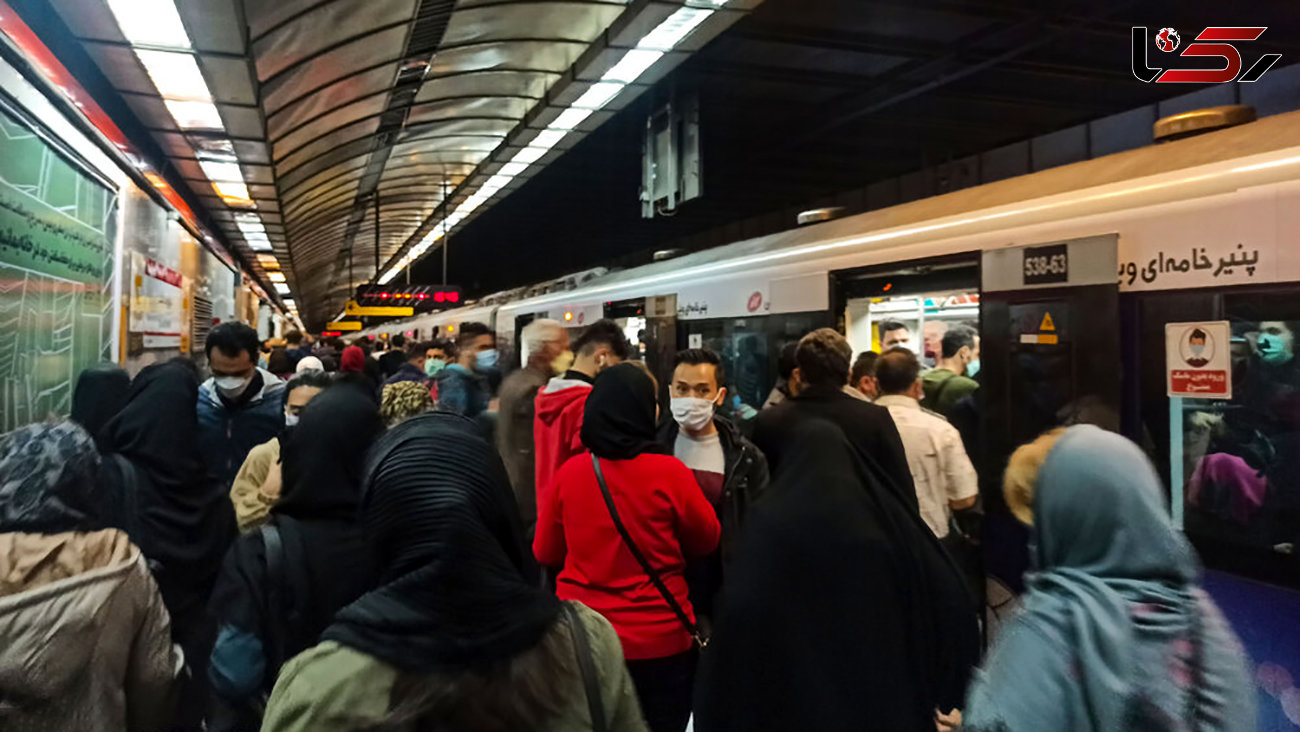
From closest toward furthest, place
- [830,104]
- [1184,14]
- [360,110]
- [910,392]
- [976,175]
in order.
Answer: [910,392], [1184,14], [360,110], [830,104], [976,175]


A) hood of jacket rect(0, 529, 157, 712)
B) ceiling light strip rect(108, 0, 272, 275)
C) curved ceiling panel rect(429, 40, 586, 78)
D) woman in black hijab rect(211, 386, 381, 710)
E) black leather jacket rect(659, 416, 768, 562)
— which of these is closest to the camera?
hood of jacket rect(0, 529, 157, 712)

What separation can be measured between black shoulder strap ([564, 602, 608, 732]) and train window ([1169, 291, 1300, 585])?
2571mm

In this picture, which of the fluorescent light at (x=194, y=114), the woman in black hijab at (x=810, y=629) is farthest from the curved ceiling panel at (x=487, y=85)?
the woman in black hijab at (x=810, y=629)

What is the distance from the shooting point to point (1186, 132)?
369 cm

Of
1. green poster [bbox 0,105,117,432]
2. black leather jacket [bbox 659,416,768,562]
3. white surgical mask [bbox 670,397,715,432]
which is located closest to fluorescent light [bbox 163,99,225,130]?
green poster [bbox 0,105,117,432]

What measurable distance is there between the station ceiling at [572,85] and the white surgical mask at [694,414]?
3.76 metres

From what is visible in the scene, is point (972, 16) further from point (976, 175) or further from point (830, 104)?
point (976, 175)

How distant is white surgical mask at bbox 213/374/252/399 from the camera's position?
3971 millimetres

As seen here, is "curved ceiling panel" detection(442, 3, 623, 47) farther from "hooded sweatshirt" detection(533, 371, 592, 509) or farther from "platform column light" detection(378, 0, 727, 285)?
"hooded sweatshirt" detection(533, 371, 592, 509)

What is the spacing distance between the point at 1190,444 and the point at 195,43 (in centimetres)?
602

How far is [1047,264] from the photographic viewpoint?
3697mm

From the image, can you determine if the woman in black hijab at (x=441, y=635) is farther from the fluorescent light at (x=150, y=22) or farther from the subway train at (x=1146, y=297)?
the fluorescent light at (x=150, y=22)

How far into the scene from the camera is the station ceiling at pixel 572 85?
22.3 ft

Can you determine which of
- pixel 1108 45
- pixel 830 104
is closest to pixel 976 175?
pixel 830 104
